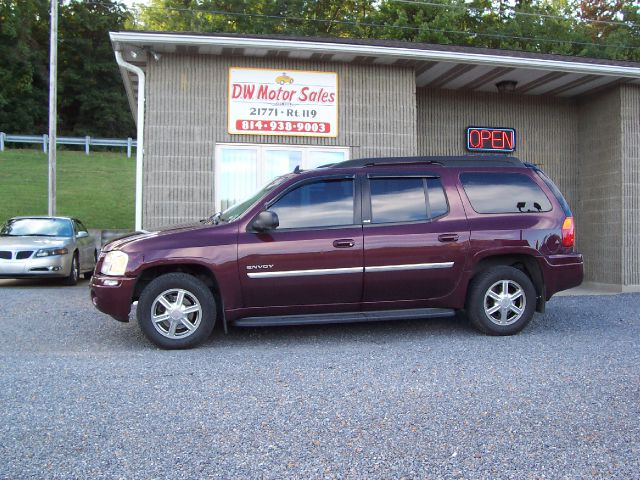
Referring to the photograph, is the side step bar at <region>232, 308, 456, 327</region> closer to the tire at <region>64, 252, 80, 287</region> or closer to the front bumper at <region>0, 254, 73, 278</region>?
the front bumper at <region>0, 254, 73, 278</region>

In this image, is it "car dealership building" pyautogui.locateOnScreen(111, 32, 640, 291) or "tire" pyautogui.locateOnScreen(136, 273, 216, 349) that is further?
"car dealership building" pyautogui.locateOnScreen(111, 32, 640, 291)

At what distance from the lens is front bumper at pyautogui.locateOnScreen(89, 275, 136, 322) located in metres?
5.85

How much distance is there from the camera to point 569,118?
41.5ft

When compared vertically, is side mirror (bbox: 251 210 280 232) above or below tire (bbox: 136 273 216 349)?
above

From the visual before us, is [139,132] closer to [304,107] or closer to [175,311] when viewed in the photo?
[304,107]

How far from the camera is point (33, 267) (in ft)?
37.9

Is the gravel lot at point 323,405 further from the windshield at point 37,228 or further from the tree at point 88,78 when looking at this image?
the tree at point 88,78

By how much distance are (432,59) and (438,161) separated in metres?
3.93

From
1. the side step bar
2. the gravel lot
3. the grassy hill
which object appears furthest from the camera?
the grassy hill

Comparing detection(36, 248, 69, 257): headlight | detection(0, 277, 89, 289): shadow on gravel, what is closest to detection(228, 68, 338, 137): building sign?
detection(36, 248, 69, 257): headlight

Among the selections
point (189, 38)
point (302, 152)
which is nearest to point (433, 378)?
point (302, 152)

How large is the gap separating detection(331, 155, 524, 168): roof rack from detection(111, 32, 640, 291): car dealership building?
11.8ft

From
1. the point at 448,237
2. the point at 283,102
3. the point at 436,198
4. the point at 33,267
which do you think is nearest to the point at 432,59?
the point at 283,102

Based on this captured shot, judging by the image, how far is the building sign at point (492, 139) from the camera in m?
12.1
